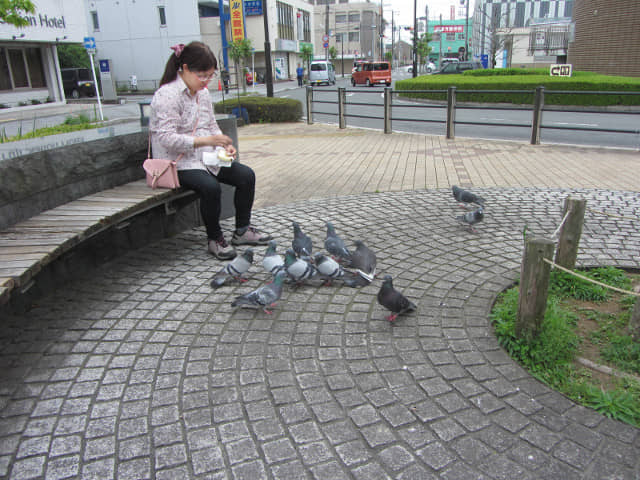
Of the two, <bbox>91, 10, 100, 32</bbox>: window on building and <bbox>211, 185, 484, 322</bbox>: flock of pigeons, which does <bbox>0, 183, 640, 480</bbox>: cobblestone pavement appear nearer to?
<bbox>211, 185, 484, 322</bbox>: flock of pigeons

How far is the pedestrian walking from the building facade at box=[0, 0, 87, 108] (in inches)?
1020

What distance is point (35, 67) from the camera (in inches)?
1134

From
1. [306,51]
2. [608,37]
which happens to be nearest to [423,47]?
[306,51]

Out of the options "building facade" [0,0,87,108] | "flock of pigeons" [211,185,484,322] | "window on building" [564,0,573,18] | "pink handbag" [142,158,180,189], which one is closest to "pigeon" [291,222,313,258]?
"flock of pigeons" [211,185,484,322]

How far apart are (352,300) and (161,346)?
4.60 ft

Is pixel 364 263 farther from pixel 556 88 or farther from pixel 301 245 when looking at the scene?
pixel 556 88

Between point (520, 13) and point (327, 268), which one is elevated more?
point (520, 13)

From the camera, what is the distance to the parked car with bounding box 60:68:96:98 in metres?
34.5

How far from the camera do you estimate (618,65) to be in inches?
1026

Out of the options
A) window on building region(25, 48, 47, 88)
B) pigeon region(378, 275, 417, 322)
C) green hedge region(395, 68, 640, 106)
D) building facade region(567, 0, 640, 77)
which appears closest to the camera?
pigeon region(378, 275, 417, 322)

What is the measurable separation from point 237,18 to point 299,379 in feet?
124

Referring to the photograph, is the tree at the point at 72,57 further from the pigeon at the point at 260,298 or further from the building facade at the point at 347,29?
the building facade at the point at 347,29

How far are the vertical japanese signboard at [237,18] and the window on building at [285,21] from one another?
75.4ft

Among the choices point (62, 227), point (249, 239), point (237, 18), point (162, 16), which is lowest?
point (249, 239)
